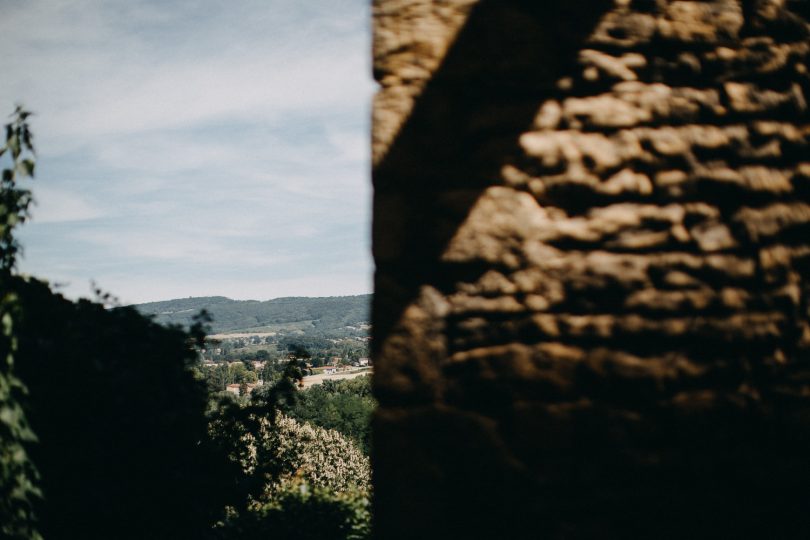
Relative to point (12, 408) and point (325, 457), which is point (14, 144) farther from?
point (325, 457)

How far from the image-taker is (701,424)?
4.14 feet

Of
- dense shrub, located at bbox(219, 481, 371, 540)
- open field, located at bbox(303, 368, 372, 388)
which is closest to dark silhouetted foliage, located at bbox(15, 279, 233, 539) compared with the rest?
dense shrub, located at bbox(219, 481, 371, 540)

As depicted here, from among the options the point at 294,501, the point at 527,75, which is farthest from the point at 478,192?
the point at 294,501

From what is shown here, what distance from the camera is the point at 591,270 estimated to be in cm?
132

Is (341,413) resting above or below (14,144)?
below

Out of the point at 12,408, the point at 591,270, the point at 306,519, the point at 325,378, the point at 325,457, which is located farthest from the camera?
the point at 325,378

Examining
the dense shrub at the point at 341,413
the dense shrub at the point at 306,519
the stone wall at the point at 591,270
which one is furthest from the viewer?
the dense shrub at the point at 341,413

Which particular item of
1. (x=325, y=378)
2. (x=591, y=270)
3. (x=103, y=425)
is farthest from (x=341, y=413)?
(x=591, y=270)

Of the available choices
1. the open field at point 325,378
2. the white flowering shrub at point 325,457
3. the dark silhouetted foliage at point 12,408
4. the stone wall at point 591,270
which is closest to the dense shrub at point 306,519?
the dark silhouetted foliage at point 12,408

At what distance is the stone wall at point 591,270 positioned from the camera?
126 cm

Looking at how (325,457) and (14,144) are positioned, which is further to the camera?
(325,457)

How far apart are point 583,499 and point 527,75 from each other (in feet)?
4.17

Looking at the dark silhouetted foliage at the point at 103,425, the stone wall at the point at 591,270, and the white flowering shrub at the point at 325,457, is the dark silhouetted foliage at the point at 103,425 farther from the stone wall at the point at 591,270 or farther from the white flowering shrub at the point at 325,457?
the white flowering shrub at the point at 325,457

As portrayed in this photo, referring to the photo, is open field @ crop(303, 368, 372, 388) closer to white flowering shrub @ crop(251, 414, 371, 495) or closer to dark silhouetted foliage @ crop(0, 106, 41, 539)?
white flowering shrub @ crop(251, 414, 371, 495)
